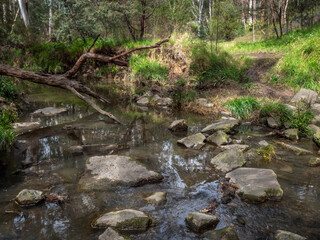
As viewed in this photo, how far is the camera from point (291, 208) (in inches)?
135

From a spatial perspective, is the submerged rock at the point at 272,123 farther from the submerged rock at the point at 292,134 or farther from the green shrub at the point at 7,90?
the green shrub at the point at 7,90

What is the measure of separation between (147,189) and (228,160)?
1668 mm

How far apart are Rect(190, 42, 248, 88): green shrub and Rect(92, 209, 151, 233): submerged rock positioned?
7.84m

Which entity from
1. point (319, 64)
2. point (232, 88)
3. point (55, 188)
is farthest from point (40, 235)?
point (319, 64)

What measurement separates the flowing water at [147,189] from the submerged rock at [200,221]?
0.08m

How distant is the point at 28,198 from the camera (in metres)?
3.38

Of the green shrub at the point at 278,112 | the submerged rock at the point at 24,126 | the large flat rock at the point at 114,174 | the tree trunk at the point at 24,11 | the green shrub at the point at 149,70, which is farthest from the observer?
the tree trunk at the point at 24,11

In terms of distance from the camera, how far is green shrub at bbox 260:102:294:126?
6893 millimetres

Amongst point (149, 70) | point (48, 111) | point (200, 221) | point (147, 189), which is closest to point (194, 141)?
point (147, 189)

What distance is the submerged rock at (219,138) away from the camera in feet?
19.1

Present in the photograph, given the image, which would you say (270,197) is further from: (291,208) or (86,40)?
(86,40)

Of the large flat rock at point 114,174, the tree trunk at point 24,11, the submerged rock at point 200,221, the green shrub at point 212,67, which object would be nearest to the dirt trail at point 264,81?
the green shrub at point 212,67

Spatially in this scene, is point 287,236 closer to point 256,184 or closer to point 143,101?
point 256,184

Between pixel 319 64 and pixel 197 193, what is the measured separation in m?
7.58
